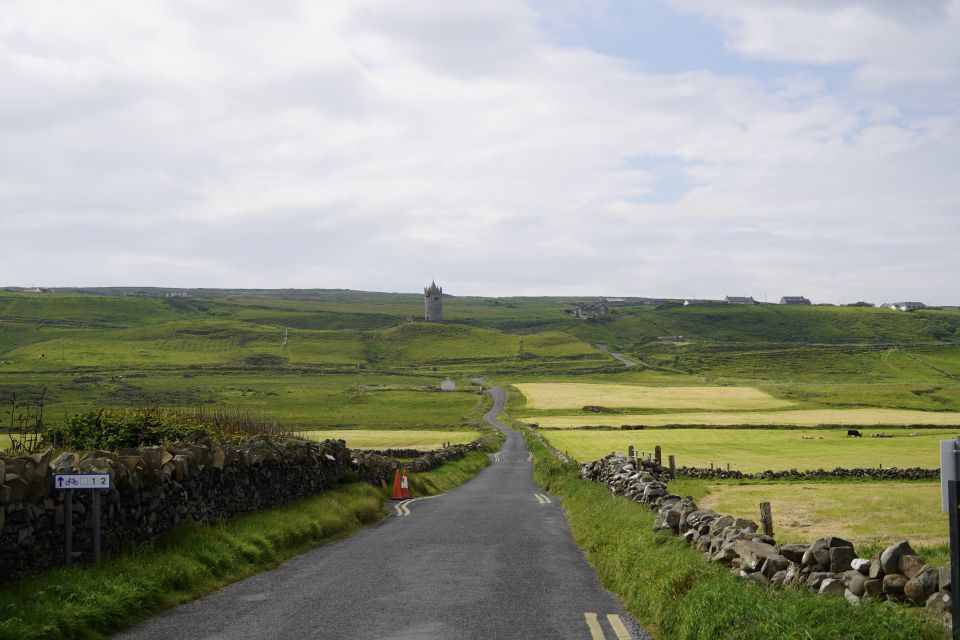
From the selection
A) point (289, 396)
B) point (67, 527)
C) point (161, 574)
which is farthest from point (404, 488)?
point (289, 396)

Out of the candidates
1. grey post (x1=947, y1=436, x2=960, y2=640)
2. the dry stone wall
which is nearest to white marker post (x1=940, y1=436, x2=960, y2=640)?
grey post (x1=947, y1=436, x2=960, y2=640)

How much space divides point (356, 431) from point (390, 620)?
86.6 m

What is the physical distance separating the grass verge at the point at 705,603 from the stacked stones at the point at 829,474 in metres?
31.6

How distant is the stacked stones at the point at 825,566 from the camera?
9.38 meters

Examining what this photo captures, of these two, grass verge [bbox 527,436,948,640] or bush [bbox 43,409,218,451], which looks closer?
grass verge [bbox 527,436,948,640]

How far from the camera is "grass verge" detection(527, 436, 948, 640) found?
8.69 metres

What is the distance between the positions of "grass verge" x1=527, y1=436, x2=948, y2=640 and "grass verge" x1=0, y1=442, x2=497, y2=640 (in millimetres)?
6737

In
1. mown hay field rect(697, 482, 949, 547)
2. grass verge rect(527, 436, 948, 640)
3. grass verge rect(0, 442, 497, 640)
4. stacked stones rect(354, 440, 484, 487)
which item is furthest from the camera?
stacked stones rect(354, 440, 484, 487)

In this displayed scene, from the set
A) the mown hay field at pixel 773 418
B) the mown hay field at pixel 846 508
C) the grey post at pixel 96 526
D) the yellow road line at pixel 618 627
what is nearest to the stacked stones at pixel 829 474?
the mown hay field at pixel 846 508

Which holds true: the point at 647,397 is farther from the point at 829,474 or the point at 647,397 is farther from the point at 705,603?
the point at 705,603

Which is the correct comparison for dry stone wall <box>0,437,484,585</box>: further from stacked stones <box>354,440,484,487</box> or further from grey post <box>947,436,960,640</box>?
grey post <box>947,436,960,640</box>

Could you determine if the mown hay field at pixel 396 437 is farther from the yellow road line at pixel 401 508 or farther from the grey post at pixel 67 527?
the grey post at pixel 67 527

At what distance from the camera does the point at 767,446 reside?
71688 millimetres

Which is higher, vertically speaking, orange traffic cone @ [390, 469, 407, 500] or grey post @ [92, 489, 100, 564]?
grey post @ [92, 489, 100, 564]
